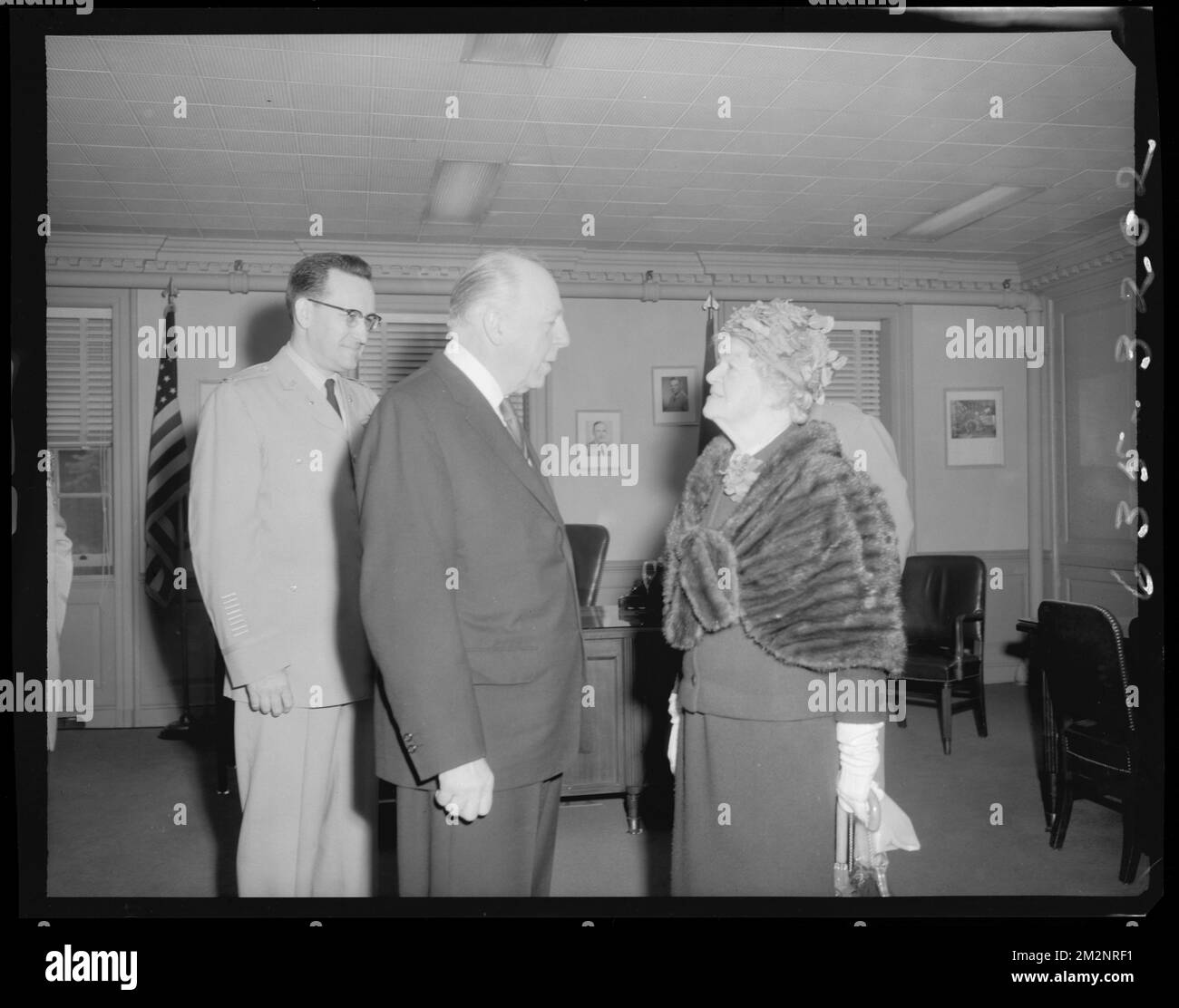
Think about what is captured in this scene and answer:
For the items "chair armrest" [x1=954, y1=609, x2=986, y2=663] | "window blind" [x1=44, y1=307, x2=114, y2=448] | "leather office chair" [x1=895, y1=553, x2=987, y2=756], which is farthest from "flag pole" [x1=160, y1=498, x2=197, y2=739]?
"chair armrest" [x1=954, y1=609, x2=986, y2=663]

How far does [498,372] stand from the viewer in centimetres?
171

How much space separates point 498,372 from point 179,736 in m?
4.48

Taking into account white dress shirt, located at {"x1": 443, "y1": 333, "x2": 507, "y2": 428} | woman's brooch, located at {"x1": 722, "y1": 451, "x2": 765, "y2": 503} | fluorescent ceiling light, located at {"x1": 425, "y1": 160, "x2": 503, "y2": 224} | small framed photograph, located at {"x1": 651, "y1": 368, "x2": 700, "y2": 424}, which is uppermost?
fluorescent ceiling light, located at {"x1": 425, "y1": 160, "x2": 503, "y2": 224}

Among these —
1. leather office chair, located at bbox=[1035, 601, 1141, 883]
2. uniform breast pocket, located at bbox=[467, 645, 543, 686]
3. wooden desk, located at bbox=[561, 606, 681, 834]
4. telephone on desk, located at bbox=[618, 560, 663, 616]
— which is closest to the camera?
uniform breast pocket, located at bbox=[467, 645, 543, 686]

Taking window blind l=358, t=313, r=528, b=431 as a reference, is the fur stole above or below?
below

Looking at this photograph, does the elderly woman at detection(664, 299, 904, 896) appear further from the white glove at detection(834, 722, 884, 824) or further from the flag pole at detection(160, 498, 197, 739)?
the flag pole at detection(160, 498, 197, 739)

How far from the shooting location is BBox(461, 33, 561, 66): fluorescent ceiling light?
3.16 m

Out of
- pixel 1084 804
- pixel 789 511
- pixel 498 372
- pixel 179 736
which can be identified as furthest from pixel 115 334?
pixel 1084 804

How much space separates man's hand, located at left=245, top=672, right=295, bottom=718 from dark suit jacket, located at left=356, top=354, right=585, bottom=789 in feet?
1.91

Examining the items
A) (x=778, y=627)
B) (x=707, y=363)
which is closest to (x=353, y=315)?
(x=778, y=627)

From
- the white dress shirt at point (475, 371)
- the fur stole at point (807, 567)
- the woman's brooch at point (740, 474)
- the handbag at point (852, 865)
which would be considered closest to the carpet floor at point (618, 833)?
the handbag at point (852, 865)

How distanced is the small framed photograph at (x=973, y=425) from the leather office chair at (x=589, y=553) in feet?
9.77

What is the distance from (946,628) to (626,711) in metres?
2.55

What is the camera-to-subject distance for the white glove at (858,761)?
1703mm
